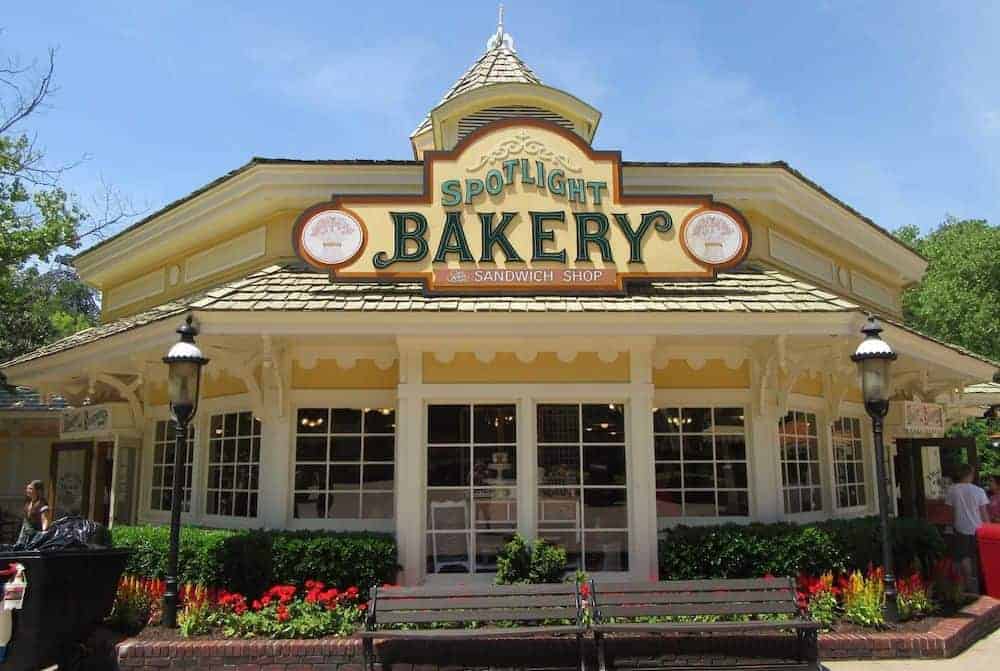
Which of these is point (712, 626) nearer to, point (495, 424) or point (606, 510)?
point (606, 510)

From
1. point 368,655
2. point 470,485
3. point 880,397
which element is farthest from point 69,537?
point 880,397

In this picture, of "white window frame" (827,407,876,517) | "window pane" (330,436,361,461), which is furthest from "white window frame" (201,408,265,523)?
"white window frame" (827,407,876,517)

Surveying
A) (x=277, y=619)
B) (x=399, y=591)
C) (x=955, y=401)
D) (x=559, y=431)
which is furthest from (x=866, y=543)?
(x=955, y=401)

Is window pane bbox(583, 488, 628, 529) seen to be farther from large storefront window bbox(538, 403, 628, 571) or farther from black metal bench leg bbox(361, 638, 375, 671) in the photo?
black metal bench leg bbox(361, 638, 375, 671)

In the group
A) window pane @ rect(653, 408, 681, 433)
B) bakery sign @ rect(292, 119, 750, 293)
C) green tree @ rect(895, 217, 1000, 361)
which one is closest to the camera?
bakery sign @ rect(292, 119, 750, 293)

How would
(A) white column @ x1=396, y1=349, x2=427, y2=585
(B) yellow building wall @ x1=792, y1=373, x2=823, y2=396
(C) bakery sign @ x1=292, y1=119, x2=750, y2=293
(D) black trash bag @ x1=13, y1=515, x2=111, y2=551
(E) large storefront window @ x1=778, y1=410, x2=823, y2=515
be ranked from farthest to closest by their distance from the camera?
(B) yellow building wall @ x1=792, y1=373, x2=823, y2=396 → (E) large storefront window @ x1=778, y1=410, x2=823, y2=515 → (C) bakery sign @ x1=292, y1=119, x2=750, y2=293 → (A) white column @ x1=396, y1=349, x2=427, y2=585 → (D) black trash bag @ x1=13, y1=515, x2=111, y2=551

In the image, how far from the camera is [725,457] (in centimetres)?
942

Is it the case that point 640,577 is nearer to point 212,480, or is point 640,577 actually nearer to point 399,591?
point 399,591

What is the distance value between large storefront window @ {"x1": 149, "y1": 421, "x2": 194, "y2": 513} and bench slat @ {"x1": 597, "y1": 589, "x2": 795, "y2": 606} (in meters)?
6.54

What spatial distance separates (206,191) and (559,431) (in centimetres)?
Result: 599

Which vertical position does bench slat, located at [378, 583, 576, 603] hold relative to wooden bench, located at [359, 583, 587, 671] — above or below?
above

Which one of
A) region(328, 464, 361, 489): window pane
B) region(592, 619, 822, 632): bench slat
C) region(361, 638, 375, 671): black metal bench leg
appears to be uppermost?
region(328, 464, 361, 489): window pane

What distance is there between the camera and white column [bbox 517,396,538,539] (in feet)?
28.5

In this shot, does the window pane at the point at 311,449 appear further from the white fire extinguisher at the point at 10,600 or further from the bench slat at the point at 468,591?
the white fire extinguisher at the point at 10,600
